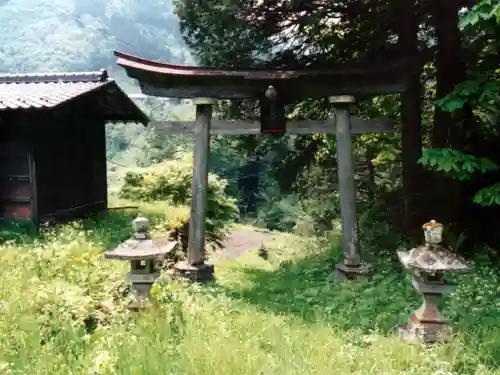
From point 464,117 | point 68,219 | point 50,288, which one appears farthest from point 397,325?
point 68,219

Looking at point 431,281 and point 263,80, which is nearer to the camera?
point 431,281

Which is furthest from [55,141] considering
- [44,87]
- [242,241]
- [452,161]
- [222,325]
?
[242,241]

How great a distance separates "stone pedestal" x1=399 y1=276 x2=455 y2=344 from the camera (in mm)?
4980

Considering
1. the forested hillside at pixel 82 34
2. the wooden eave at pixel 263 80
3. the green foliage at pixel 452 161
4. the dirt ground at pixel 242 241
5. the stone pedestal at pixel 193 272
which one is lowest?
the dirt ground at pixel 242 241

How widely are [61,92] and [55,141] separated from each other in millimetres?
1251

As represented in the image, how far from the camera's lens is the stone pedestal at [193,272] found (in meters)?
8.13

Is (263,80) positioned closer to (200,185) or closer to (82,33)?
(200,185)

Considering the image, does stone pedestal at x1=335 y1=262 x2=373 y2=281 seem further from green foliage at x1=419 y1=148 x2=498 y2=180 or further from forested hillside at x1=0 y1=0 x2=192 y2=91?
forested hillside at x1=0 y1=0 x2=192 y2=91

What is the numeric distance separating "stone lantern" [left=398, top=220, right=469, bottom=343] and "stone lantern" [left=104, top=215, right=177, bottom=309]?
2624 mm

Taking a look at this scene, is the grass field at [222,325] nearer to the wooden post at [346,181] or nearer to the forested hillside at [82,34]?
the wooden post at [346,181]

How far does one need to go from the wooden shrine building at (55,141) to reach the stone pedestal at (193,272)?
458 centimetres

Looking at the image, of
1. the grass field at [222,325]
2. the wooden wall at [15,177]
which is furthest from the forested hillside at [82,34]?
the grass field at [222,325]

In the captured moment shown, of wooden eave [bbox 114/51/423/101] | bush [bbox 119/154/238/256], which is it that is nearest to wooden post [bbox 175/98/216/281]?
wooden eave [bbox 114/51/423/101]

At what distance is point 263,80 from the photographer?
8047 millimetres
